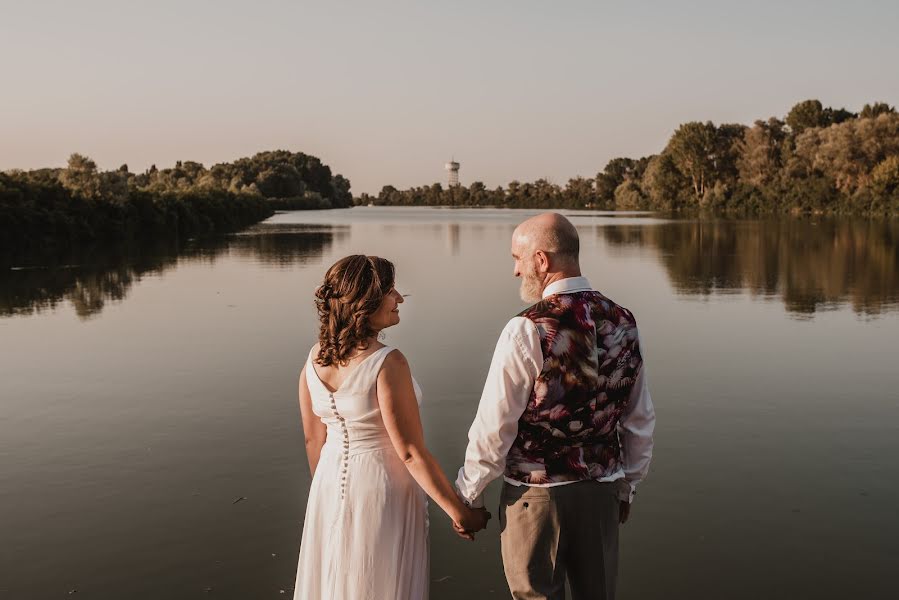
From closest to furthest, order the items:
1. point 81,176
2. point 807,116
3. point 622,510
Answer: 1. point 622,510
2. point 81,176
3. point 807,116

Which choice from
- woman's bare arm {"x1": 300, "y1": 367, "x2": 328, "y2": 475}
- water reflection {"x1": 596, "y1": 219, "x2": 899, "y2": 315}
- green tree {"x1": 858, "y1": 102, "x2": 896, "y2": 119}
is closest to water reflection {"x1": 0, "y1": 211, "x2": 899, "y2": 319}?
water reflection {"x1": 596, "y1": 219, "x2": 899, "y2": 315}

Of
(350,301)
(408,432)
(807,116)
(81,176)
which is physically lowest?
(408,432)

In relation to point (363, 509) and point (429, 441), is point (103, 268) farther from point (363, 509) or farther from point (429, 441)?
point (363, 509)

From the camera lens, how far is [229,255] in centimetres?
3153

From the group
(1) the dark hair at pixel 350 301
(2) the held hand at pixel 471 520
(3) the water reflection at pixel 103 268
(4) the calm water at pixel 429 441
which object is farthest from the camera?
(3) the water reflection at pixel 103 268

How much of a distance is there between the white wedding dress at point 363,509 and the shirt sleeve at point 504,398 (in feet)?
1.02

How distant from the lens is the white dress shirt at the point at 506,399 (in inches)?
112

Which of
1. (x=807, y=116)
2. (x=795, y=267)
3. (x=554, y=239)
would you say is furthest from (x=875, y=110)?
(x=554, y=239)

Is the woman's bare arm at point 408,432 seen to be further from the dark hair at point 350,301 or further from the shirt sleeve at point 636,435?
the shirt sleeve at point 636,435

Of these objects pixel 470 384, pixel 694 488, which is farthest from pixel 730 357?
pixel 694 488

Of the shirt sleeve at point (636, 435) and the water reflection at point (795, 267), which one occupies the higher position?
the shirt sleeve at point (636, 435)

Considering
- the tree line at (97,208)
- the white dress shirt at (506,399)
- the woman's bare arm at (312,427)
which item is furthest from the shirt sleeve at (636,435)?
the tree line at (97,208)

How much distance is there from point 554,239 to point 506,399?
592 mm

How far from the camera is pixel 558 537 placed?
3018 mm
